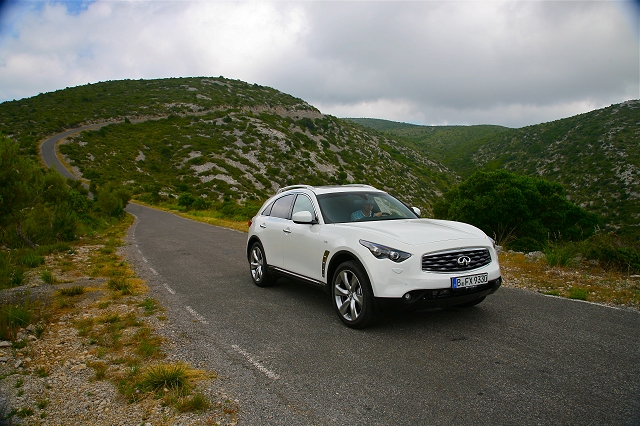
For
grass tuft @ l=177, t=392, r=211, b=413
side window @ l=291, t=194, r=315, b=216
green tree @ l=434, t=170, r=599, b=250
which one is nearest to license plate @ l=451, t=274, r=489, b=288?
side window @ l=291, t=194, r=315, b=216

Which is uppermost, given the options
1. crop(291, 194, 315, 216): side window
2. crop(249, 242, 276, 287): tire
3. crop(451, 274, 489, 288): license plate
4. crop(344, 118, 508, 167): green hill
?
crop(344, 118, 508, 167): green hill

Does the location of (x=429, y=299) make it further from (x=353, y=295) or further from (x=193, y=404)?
(x=193, y=404)

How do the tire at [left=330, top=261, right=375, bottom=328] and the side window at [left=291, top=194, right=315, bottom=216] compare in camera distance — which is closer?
the tire at [left=330, top=261, right=375, bottom=328]

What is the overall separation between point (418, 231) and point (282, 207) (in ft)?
9.43

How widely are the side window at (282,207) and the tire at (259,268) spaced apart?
704 millimetres

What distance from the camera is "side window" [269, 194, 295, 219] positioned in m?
7.45

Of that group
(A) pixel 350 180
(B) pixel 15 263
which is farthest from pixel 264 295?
(A) pixel 350 180

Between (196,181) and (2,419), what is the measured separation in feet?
152

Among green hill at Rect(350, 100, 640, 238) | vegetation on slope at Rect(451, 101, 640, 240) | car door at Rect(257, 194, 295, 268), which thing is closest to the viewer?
car door at Rect(257, 194, 295, 268)

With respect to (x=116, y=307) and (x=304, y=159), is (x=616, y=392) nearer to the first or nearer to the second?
(x=116, y=307)

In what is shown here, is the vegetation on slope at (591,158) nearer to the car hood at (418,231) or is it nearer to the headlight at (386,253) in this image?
the car hood at (418,231)

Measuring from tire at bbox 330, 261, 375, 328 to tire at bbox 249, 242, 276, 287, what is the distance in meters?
Result: 2.28

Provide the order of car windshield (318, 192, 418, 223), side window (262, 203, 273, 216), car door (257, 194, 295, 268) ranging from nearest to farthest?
car windshield (318, 192, 418, 223) < car door (257, 194, 295, 268) < side window (262, 203, 273, 216)

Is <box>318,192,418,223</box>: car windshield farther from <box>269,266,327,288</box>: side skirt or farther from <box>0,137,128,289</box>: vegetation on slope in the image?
<box>0,137,128,289</box>: vegetation on slope
